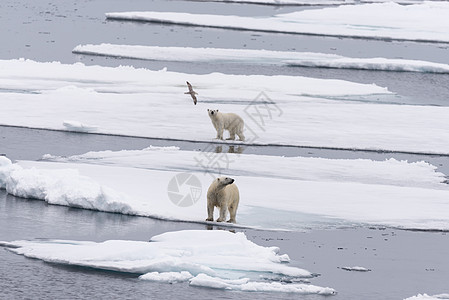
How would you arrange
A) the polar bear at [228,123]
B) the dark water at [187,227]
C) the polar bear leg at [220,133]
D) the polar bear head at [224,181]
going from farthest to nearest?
the polar bear leg at [220,133] → the polar bear at [228,123] → the polar bear head at [224,181] → the dark water at [187,227]

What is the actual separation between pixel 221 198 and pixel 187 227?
0.52 meters

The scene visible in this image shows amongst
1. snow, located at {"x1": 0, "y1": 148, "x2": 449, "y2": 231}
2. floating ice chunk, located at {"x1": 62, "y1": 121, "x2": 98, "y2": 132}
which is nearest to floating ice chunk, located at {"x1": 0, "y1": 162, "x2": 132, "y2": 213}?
snow, located at {"x1": 0, "y1": 148, "x2": 449, "y2": 231}

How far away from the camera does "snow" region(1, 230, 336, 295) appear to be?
1010 centimetres

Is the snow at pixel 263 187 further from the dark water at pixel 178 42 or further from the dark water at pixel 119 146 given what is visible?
the dark water at pixel 178 42

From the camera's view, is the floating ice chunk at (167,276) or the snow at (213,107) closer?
the floating ice chunk at (167,276)

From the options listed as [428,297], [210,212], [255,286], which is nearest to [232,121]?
[210,212]

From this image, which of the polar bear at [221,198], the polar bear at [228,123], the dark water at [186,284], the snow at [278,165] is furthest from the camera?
the polar bear at [228,123]

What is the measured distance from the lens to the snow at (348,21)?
36625 mm

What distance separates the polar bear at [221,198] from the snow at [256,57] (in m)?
16.6

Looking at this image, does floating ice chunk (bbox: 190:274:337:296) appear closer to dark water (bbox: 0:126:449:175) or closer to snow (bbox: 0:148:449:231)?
snow (bbox: 0:148:449:231)

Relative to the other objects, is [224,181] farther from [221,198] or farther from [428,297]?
[428,297]

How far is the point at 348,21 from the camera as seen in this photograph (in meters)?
39.3

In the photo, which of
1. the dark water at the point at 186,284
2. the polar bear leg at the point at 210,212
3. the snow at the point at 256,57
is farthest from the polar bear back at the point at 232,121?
the snow at the point at 256,57

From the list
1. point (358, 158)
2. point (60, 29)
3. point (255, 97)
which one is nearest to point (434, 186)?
point (358, 158)
